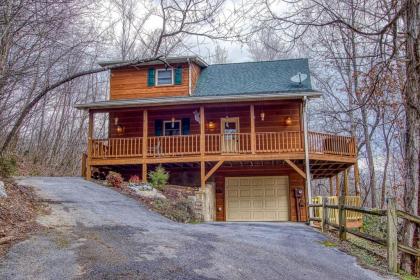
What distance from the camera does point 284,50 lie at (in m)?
6.72

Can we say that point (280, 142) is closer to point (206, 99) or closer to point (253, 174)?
point (253, 174)

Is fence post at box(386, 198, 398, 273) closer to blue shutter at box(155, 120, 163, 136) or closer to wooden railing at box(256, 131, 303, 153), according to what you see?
wooden railing at box(256, 131, 303, 153)

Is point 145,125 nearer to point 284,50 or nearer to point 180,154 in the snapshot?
point 180,154

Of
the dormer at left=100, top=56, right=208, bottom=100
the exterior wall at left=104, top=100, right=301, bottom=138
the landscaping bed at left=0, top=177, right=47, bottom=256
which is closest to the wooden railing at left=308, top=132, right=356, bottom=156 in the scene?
the exterior wall at left=104, top=100, right=301, bottom=138

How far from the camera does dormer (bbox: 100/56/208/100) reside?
17.7 meters

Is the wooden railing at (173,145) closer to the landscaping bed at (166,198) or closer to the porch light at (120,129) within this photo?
the landscaping bed at (166,198)

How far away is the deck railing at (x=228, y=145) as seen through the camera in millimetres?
15008

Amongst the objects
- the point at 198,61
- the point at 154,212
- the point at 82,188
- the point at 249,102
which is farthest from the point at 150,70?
the point at 154,212

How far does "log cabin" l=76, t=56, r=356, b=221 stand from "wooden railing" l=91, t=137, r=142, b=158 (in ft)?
0.14

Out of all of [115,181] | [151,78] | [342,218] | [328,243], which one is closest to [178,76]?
[151,78]

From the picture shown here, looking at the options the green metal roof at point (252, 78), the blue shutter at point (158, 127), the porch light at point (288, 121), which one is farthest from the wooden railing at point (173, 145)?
the porch light at point (288, 121)

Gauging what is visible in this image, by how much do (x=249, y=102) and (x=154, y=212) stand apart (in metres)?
6.33

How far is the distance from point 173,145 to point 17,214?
8386 mm

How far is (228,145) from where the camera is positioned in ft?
53.1
